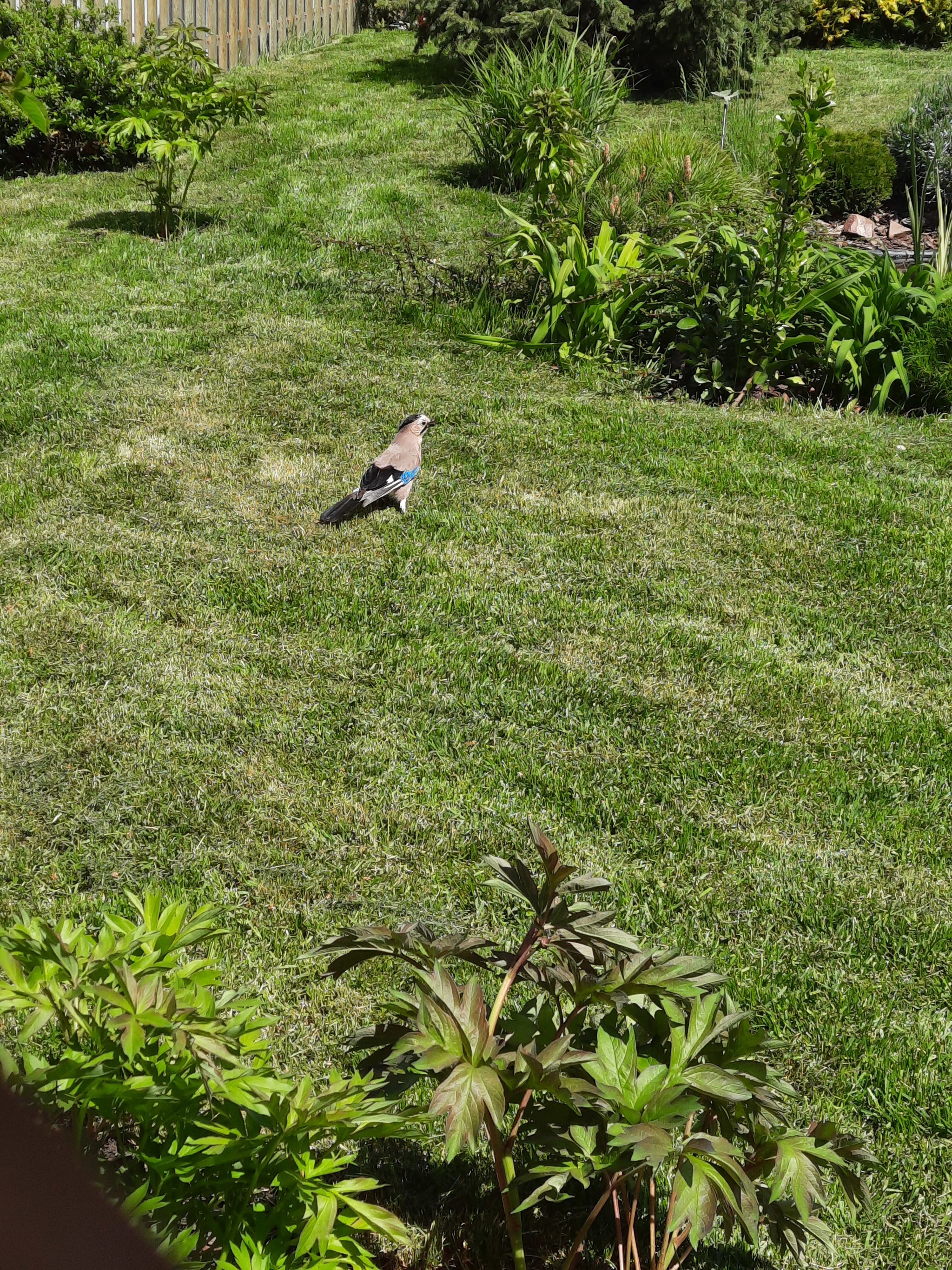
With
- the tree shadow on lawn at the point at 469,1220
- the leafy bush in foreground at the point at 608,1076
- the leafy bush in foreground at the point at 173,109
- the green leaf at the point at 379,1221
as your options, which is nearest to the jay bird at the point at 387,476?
the tree shadow on lawn at the point at 469,1220

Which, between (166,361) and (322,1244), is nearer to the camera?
(322,1244)

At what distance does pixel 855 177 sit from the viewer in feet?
31.7

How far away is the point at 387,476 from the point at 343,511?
0.24 m

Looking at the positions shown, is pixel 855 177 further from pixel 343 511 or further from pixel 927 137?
pixel 343 511

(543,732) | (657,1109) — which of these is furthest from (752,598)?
(657,1109)

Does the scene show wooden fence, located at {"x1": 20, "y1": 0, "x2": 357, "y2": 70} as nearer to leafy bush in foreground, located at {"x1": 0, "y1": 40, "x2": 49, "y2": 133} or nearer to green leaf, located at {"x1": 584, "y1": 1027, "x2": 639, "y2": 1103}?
leafy bush in foreground, located at {"x1": 0, "y1": 40, "x2": 49, "y2": 133}

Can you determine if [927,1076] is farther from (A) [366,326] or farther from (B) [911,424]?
(A) [366,326]

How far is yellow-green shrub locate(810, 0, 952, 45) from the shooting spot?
15961 millimetres

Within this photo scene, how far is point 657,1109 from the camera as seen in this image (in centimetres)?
142

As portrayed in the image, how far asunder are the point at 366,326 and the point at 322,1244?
5.96 m

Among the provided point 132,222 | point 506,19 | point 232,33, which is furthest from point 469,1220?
point 232,33

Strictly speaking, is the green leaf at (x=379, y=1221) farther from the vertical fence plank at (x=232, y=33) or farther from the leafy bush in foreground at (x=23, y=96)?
the vertical fence plank at (x=232, y=33)

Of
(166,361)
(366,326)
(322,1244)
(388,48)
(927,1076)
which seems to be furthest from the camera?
(388,48)

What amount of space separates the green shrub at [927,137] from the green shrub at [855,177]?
258 millimetres
